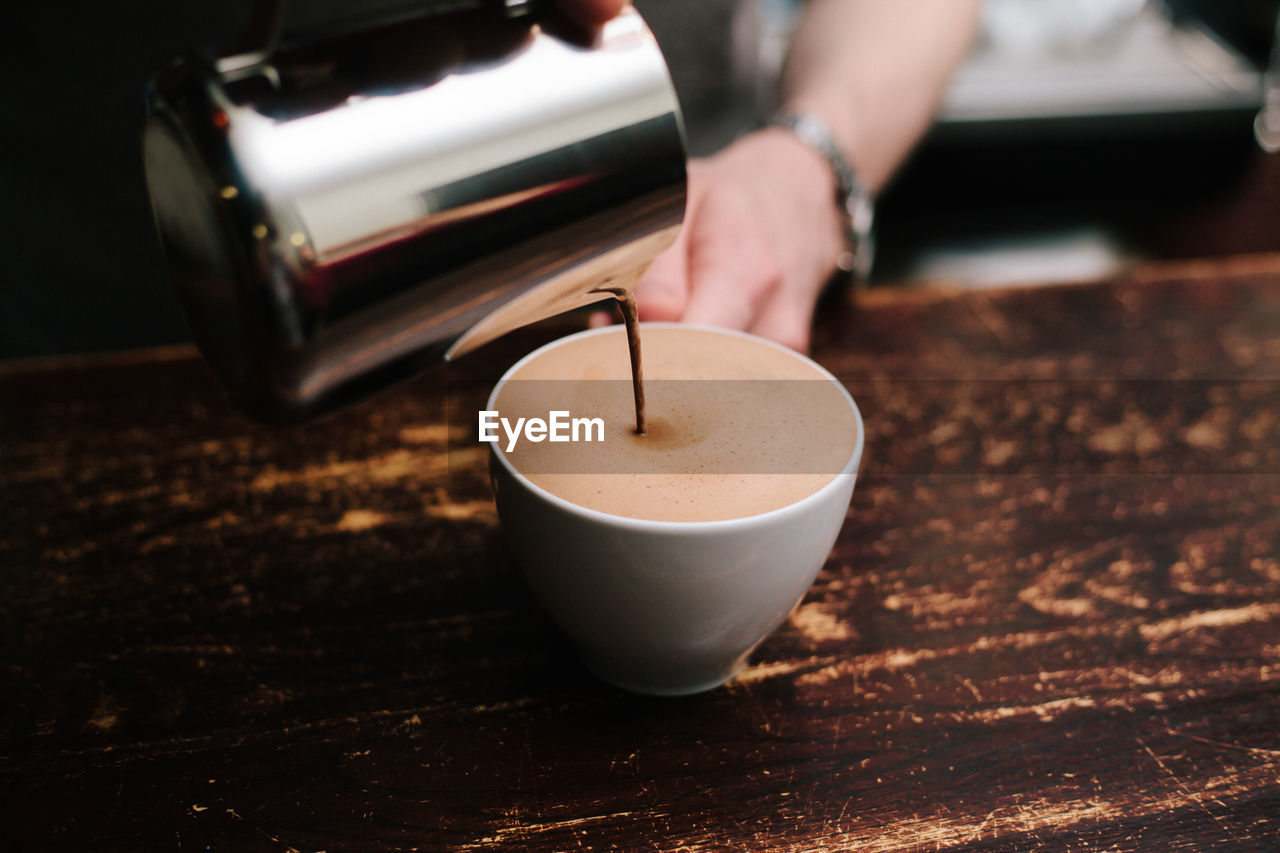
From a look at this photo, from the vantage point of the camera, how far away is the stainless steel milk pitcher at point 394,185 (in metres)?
0.33

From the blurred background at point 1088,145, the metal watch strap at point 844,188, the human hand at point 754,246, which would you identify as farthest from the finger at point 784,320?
the blurred background at point 1088,145

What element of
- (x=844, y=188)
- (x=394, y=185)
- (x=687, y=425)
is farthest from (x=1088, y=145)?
(x=394, y=185)

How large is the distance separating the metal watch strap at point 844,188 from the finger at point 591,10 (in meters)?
0.68

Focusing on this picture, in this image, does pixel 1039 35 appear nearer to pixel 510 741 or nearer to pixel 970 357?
pixel 970 357

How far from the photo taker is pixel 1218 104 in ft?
7.12

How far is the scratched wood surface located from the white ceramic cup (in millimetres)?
39

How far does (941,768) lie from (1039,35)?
219 cm

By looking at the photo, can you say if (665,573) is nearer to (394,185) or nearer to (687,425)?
(687,425)

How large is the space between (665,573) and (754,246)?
1.59 feet

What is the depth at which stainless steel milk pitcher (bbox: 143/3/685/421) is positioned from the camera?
33cm

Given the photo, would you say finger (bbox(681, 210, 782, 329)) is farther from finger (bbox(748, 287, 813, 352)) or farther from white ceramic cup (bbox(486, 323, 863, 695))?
white ceramic cup (bbox(486, 323, 863, 695))

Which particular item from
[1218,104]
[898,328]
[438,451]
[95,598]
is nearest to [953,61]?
[898,328]
